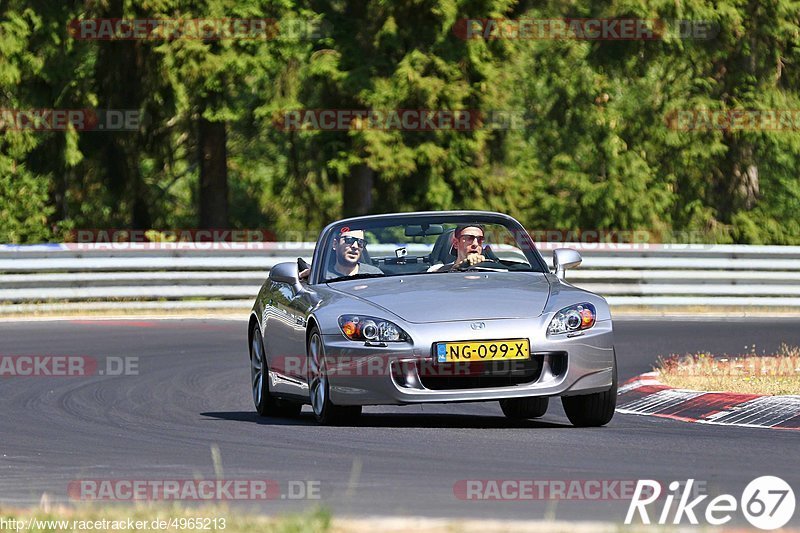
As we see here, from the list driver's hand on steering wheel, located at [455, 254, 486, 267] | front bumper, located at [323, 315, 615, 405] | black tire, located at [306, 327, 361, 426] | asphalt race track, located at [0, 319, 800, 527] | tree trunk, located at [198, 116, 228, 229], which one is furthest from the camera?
tree trunk, located at [198, 116, 228, 229]

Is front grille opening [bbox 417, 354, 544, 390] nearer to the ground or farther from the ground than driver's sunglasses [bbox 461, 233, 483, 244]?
nearer to the ground

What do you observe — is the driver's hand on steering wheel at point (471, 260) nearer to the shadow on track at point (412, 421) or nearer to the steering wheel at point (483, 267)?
the steering wheel at point (483, 267)

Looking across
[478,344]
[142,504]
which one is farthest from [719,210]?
[142,504]

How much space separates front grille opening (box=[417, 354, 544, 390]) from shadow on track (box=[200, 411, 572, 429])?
68 centimetres

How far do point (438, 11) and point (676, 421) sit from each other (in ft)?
65.5

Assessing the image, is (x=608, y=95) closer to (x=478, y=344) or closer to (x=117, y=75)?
(x=117, y=75)

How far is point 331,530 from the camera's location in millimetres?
6070

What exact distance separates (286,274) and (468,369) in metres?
2.02

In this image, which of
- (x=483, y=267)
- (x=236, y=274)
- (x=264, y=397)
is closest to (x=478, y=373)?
(x=483, y=267)

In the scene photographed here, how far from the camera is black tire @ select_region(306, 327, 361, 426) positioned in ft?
34.4

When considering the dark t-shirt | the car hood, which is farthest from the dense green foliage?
the car hood

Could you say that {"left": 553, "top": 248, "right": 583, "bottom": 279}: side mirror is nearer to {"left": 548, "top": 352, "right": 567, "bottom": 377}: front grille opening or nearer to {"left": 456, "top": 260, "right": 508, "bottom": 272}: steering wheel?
{"left": 456, "top": 260, "right": 508, "bottom": 272}: steering wheel

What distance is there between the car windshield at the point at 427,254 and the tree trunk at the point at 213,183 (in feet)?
74.6

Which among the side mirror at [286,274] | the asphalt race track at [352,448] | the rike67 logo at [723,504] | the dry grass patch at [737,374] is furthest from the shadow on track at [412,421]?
the rike67 logo at [723,504]
